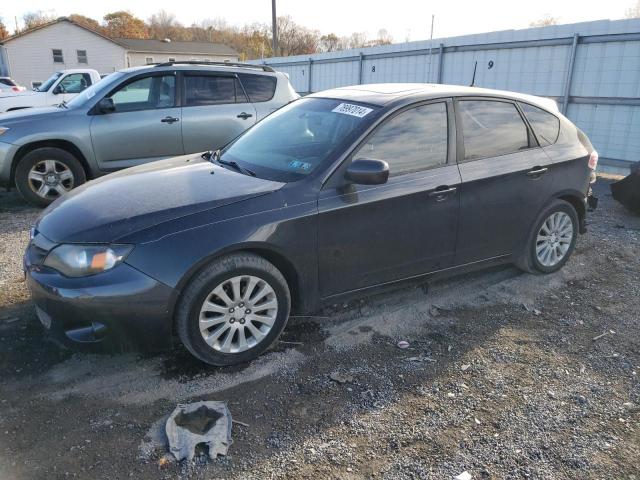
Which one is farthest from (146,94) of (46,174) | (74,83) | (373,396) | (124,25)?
(124,25)

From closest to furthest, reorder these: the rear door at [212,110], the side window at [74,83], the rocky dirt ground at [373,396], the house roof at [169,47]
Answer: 1. the rocky dirt ground at [373,396]
2. the rear door at [212,110]
3. the side window at [74,83]
4. the house roof at [169,47]

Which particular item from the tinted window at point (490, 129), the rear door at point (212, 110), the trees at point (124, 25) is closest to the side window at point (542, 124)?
the tinted window at point (490, 129)

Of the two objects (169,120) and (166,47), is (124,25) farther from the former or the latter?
(169,120)

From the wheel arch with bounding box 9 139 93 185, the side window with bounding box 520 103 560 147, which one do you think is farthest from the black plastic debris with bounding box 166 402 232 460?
the wheel arch with bounding box 9 139 93 185

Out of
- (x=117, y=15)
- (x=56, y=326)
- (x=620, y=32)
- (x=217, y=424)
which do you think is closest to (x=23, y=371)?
(x=56, y=326)

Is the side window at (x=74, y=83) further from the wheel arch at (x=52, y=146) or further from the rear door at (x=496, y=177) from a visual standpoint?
the rear door at (x=496, y=177)

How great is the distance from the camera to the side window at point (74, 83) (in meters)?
14.8

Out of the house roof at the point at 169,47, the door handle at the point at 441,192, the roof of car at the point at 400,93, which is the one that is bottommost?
the door handle at the point at 441,192

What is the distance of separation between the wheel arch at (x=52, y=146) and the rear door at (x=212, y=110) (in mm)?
1349

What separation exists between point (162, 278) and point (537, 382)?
2.40 m

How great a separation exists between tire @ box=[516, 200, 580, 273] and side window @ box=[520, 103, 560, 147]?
1.86ft

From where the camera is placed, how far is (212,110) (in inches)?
292

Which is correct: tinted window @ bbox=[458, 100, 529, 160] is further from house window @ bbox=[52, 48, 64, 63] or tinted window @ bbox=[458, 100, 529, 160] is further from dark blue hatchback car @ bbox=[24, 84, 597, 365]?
house window @ bbox=[52, 48, 64, 63]

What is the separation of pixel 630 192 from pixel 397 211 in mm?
4858
